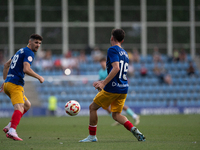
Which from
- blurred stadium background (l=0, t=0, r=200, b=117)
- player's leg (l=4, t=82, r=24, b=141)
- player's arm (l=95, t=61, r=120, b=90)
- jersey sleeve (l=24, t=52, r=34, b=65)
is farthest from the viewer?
blurred stadium background (l=0, t=0, r=200, b=117)

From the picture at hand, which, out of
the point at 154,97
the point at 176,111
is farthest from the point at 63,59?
the point at 176,111

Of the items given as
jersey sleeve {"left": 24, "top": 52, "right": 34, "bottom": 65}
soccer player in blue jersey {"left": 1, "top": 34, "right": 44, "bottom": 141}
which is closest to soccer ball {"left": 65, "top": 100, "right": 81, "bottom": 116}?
soccer player in blue jersey {"left": 1, "top": 34, "right": 44, "bottom": 141}

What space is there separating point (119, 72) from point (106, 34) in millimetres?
20970

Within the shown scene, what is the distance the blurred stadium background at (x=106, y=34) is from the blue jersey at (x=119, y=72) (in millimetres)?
17161

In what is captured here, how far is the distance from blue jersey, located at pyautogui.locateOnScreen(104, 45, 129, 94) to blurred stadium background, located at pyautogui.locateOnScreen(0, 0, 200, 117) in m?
17.2

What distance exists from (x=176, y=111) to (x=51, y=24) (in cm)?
1155

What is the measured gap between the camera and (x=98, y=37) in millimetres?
28156

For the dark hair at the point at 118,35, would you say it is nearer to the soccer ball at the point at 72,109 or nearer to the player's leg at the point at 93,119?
the player's leg at the point at 93,119

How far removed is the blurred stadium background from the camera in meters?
25.3

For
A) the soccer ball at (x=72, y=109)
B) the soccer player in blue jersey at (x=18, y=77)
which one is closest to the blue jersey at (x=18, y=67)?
the soccer player in blue jersey at (x=18, y=77)

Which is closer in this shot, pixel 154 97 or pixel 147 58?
pixel 154 97

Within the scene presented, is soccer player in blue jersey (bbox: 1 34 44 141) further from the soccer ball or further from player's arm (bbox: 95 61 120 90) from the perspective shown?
player's arm (bbox: 95 61 120 90)

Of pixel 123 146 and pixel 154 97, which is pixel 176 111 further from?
pixel 123 146

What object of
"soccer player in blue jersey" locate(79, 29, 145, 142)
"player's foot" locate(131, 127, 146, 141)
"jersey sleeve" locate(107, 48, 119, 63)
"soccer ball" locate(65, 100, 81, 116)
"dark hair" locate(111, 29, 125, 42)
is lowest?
"player's foot" locate(131, 127, 146, 141)
